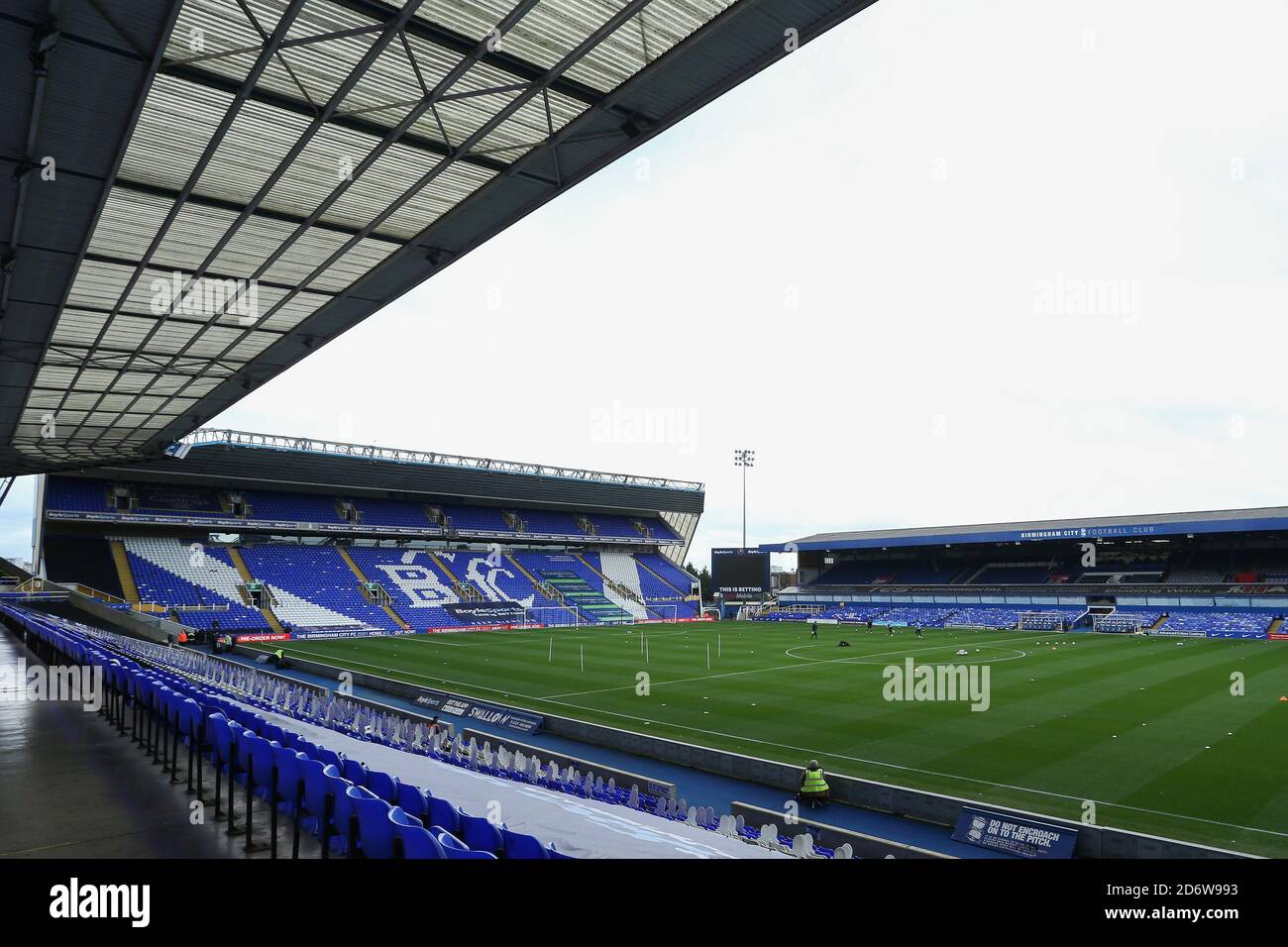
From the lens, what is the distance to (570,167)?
33.2 ft

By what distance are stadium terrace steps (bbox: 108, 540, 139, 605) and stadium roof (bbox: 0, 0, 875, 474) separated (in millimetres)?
33704

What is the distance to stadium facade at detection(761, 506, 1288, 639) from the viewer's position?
168 ft

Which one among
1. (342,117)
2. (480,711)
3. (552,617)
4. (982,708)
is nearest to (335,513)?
(552,617)

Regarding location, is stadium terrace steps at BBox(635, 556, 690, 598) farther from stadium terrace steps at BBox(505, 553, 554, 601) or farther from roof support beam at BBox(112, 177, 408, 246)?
roof support beam at BBox(112, 177, 408, 246)

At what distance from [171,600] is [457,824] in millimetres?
47049

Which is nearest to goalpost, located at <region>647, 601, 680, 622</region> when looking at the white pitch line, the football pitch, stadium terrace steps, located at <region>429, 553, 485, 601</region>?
stadium terrace steps, located at <region>429, 553, 485, 601</region>

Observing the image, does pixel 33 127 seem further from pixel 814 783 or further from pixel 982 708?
pixel 982 708

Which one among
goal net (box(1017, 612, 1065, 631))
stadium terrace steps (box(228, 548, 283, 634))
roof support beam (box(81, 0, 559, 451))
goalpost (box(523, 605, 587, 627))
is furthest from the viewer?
goalpost (box(523, 605, 587, 627))

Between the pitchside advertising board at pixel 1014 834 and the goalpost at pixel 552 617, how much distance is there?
47.0 m

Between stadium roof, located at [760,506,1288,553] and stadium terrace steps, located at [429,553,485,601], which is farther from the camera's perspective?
stadium terrace steps, located at [429,553,485,601]

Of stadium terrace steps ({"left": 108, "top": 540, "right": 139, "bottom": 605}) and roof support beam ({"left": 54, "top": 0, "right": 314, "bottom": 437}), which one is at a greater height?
roof support beam ({"left": 54, "top": 0, "right": 314, "bottom": 437})
